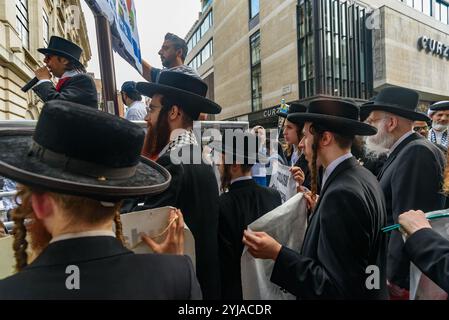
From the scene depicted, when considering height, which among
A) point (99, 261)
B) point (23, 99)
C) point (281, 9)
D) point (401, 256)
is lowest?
point (401, 256)

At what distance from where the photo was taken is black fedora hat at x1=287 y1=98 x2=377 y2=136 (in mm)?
1956

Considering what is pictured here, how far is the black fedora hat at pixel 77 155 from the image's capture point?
0.93 meters

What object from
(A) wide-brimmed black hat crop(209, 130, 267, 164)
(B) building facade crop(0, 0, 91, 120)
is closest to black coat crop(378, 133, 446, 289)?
(A) wide-brimmed black hat crop(209, 130, 267, 164)

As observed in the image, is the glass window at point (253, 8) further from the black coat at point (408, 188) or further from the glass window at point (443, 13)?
the black coat at point (408, 188)

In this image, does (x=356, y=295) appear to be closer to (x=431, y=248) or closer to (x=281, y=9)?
(x=431, y=248)

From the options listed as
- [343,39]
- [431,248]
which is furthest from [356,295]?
[343,39]

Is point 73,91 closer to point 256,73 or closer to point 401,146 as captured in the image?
point 401,146

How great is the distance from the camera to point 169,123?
2.24 m

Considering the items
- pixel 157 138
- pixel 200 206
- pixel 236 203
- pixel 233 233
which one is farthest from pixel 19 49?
pixel 200 206

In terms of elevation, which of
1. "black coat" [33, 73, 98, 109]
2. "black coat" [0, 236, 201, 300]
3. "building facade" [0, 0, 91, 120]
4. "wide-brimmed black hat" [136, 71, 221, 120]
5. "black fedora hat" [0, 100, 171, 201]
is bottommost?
"black coat" [0, 236, 201, 300]

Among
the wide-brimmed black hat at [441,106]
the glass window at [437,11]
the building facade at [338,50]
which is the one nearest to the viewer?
the wide-brimmed black hat at [441,106]

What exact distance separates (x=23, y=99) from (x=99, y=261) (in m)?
14.7

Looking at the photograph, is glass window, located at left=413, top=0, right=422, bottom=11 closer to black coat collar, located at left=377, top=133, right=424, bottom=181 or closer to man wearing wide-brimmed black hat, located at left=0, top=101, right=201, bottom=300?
black coat collar, located at left=377, top=133, right=424, bottom=181

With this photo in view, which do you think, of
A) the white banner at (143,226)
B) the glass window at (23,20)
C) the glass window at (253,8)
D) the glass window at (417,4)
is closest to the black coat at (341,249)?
the white banner at (143,226)
